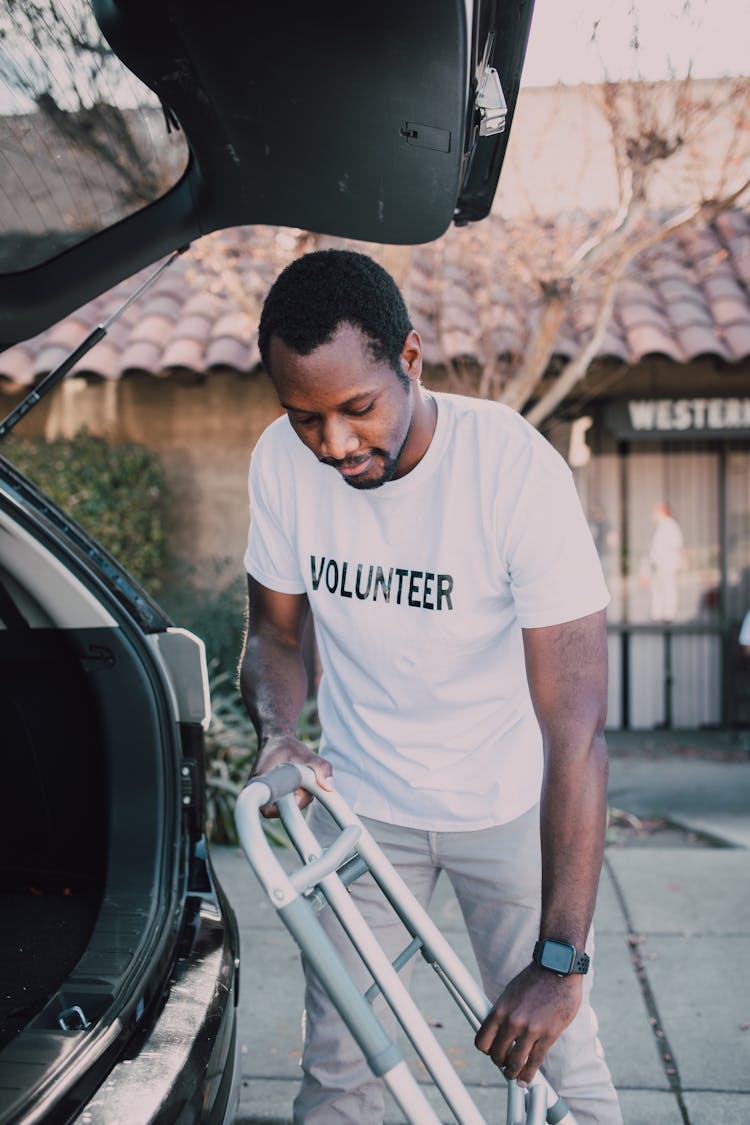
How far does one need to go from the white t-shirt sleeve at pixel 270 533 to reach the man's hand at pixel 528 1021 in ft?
3.17

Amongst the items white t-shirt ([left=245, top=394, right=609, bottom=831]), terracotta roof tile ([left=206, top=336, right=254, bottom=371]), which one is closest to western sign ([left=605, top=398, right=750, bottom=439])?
terracotta roof tile ([left=206, top=336, right=254, bottom=371])

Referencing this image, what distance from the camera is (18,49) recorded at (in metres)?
1.93

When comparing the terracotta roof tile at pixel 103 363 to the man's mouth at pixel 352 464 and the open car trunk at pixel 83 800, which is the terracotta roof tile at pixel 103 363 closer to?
the open car trunk at pixel 83 800

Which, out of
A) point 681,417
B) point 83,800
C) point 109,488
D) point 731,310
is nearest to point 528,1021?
point 83,800

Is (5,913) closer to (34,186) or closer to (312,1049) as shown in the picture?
(312,1049)

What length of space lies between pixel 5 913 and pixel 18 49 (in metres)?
1.84

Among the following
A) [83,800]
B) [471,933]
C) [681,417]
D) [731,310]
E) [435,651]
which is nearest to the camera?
[435,651]

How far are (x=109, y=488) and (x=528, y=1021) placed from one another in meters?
6.61

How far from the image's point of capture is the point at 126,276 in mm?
2395

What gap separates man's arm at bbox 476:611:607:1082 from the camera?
1783 millimetres

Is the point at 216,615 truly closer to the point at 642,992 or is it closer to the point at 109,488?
the point at 109,488

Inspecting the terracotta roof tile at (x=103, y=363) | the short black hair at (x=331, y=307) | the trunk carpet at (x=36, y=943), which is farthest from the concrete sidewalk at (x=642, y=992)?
the terracotta roof tile at (x=103, y=363)

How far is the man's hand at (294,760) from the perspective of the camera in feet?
6.53

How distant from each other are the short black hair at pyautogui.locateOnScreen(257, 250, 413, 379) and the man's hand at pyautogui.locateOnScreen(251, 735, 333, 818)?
0.71 m
